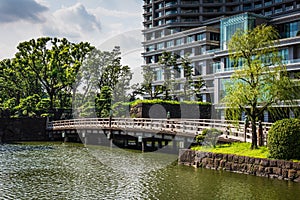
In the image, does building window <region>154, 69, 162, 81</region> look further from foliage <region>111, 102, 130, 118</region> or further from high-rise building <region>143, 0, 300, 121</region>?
foliage <region>111, 102, 130, 118</region>

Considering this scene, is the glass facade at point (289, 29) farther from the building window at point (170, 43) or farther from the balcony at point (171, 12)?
the balcony at point (171, 12)

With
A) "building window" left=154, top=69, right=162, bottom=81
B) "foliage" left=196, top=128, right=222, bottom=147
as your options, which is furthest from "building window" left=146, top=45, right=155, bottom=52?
"foliage" left=196, top=128, right=222, bottom=147

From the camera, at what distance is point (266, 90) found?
24516mm

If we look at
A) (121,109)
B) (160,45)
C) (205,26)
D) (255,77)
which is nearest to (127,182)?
(255,77)

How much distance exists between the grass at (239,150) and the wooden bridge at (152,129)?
89 cm

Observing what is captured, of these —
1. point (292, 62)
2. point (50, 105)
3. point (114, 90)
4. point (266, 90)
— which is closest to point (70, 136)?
point (50, 105)

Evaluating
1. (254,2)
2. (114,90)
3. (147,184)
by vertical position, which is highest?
(254,2)

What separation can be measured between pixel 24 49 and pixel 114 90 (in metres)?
13.8

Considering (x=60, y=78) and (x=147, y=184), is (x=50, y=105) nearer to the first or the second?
(x=60, y=78)

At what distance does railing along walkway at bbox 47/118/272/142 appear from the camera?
2765 centimetres

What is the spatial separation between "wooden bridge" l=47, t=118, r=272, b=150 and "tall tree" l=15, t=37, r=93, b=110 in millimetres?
7045

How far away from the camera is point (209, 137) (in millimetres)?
27469

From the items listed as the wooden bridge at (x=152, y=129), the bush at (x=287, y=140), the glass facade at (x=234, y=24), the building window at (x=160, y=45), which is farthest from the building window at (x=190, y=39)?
the bush at (x=287, y=140)

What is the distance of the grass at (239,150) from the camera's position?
2322 cm
